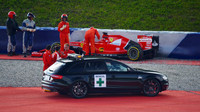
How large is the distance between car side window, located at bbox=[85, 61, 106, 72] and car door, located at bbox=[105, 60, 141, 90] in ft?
0.58

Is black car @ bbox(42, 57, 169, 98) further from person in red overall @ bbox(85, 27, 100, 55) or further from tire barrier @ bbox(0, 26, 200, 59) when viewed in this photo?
tire barrier @ bbox(0, 26, 200, 59)

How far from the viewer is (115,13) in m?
25.6

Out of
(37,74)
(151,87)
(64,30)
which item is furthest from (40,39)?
(151,87)

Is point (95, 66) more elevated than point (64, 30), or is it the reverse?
point (64, 30)

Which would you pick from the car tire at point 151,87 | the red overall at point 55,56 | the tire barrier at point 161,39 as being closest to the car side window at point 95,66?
the car tire at point 151,87

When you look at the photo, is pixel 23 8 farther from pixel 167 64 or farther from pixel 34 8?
pixel 167 64

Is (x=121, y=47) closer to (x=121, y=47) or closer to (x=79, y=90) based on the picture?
(x=121, y=47)

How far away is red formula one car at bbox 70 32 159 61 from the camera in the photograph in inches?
695

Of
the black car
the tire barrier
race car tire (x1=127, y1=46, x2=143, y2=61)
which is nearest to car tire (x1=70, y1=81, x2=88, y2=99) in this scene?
the black car

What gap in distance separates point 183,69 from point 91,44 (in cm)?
459

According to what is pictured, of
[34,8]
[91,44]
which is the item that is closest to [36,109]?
[91,44]

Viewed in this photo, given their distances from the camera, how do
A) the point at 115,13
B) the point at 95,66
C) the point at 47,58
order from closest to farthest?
the point at 95,66 → the point at 47,58 → the point at 115,13

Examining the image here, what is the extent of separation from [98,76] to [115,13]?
16.0 m

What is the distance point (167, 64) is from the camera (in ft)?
55.5
